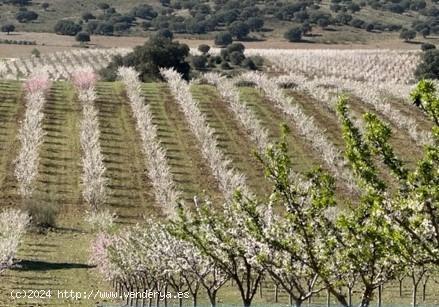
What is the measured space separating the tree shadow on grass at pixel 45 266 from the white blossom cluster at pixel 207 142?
515 inches

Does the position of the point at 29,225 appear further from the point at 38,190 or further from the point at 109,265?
the point at 109,265

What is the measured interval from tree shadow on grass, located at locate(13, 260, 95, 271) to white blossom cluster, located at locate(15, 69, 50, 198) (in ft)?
59.1

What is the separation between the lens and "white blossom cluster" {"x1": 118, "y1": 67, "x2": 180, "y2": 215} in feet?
235

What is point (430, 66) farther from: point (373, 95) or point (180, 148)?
point (180, 148)

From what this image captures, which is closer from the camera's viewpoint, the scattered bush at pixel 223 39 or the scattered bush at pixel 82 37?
Result: the scattered bush at pixel 82 37

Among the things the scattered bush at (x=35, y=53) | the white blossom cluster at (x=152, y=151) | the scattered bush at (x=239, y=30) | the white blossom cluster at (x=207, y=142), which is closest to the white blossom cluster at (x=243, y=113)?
the white blossom cluster at (x=207, y=142)

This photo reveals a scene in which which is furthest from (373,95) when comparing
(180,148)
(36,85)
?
(36,85)

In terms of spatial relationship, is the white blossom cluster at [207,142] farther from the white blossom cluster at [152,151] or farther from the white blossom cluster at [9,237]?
the white blossom cluster at [9,237]

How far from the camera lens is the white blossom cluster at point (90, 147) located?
7144cm

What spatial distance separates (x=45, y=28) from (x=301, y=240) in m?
179

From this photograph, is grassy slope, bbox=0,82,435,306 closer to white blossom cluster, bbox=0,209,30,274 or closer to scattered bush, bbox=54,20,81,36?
white blossom cluster, bbox=0,209,30,274

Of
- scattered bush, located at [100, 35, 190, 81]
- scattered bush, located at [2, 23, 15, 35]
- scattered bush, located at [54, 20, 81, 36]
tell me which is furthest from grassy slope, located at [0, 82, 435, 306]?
scattered bush, located at [2, 23, 15, 35]

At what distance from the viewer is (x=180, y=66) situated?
422 feet

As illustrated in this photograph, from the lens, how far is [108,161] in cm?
8225
